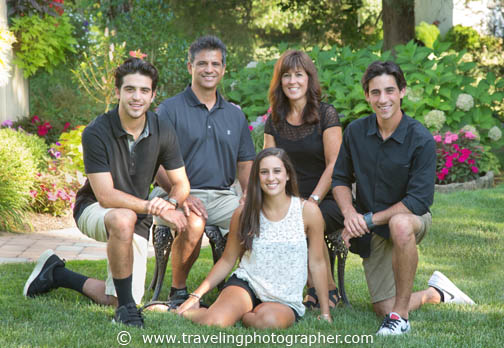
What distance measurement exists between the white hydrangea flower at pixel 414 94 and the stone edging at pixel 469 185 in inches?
46.0

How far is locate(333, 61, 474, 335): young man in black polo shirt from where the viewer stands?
332 centimetres

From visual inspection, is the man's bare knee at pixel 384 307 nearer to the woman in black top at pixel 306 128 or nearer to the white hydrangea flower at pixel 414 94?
the woman in black top at pixel 306 128

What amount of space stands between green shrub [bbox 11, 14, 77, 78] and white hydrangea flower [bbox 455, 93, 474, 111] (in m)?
4.87

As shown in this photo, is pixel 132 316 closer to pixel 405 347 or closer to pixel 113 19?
pixel 405 347

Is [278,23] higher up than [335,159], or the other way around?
[278,23]

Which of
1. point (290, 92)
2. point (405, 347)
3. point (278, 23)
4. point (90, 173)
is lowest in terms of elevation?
point (405, 347)

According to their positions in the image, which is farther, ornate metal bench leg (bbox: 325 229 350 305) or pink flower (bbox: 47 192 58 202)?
pink flower (bbox: 47 192 58 202)

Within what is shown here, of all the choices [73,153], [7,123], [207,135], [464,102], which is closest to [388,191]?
[207,135]

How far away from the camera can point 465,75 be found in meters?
8.69

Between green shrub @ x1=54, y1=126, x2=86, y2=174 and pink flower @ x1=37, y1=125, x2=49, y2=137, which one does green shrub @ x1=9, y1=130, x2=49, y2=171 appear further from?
pink flower @ x1=37, y1=125, x2=49, y2=137

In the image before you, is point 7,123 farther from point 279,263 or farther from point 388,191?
point 388,191

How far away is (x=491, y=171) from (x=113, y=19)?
8007 millimetres

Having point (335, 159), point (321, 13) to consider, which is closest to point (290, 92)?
point (335, 159)

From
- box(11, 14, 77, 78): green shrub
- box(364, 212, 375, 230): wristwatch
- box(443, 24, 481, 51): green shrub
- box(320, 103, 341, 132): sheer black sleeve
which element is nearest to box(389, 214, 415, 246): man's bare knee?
box(364, 212, 375, 230): wristwatch
